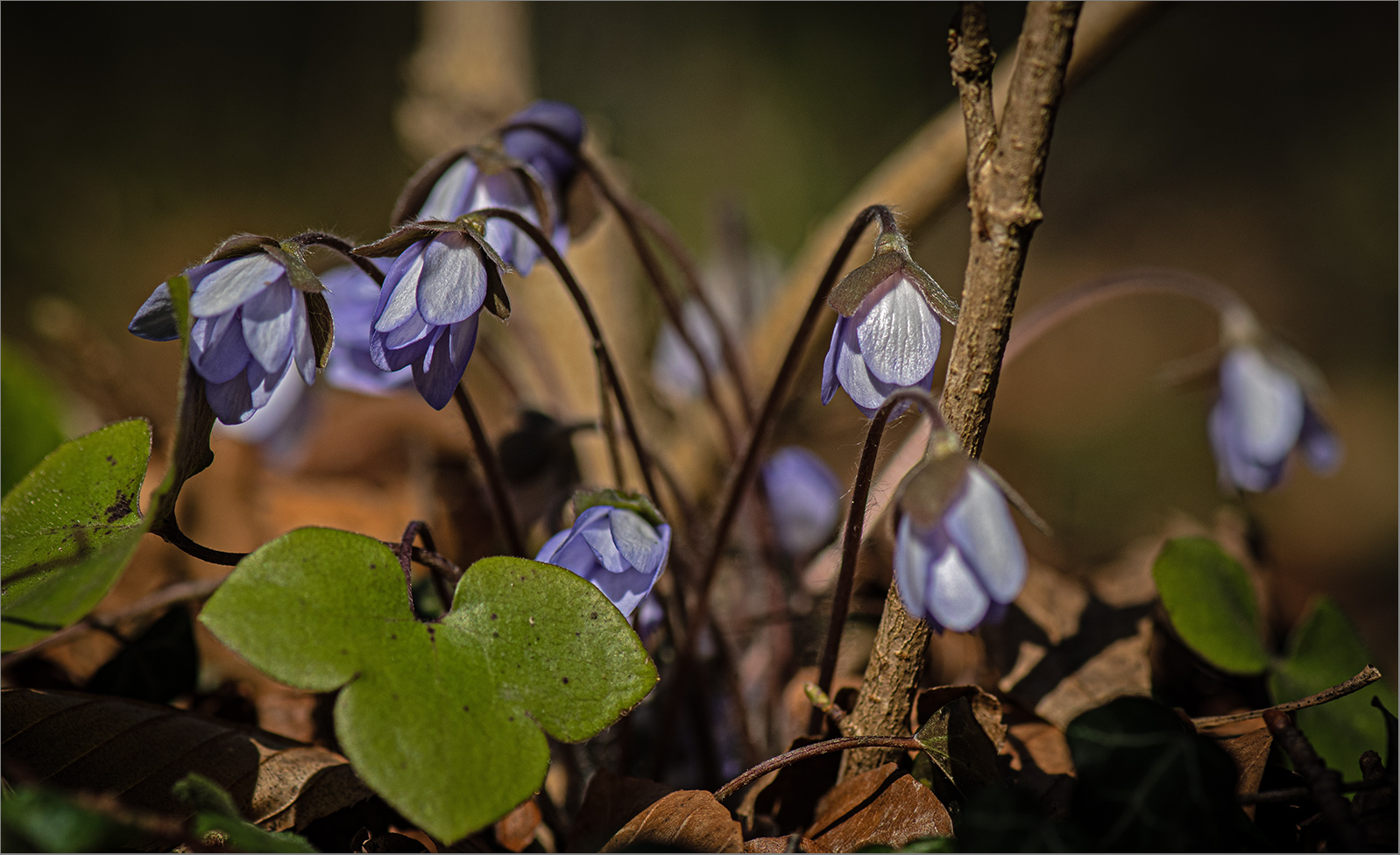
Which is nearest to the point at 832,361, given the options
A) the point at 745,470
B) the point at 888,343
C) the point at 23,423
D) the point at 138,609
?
the point at 888,343

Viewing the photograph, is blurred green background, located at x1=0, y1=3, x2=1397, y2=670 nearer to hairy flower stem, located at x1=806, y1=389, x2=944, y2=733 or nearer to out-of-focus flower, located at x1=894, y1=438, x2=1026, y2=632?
hairy flower stem, located at x1=806, y1=389, x2=944, y2=733

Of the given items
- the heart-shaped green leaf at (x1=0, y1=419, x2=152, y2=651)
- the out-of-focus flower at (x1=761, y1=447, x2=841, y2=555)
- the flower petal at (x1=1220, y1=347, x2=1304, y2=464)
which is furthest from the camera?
the out-of-focus flower at (x1=761, y1=447, x2=841, y2=555)

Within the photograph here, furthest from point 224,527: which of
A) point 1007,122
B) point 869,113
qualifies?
point 869,113

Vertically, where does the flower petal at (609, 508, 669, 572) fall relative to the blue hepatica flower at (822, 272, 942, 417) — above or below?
below

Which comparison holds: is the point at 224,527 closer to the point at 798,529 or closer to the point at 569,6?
the point at 798,529

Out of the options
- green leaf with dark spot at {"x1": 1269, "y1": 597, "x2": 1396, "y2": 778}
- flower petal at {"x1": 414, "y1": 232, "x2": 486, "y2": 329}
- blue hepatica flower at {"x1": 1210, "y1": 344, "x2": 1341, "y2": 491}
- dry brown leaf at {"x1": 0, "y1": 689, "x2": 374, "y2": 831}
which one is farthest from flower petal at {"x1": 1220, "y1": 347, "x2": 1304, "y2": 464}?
dry brown leaf at {"x1": 0, "y1": 689, "x2": 374, "y2": 831}

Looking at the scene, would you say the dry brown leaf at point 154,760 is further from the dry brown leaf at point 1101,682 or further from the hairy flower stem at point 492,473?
the dry brown leaf at point 1101,682

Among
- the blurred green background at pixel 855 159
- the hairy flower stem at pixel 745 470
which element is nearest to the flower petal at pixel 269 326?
the hairy flower stem at pixel 745 470
